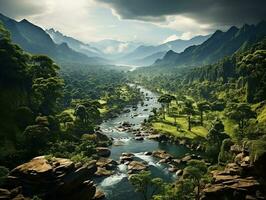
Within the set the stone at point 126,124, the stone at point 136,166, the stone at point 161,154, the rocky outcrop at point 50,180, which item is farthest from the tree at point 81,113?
the rocky outcrop at point 50,180

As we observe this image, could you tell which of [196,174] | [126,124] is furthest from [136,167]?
[126,124]

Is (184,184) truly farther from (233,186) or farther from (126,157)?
(126,157)

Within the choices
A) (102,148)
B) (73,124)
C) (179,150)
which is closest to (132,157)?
(102,148)

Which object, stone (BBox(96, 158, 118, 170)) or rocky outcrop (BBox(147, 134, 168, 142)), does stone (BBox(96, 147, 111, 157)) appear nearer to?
stone (BBox(96, 158, 118, 170))

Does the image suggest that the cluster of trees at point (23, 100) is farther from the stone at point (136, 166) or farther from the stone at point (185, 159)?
the stone at point (185, 159)

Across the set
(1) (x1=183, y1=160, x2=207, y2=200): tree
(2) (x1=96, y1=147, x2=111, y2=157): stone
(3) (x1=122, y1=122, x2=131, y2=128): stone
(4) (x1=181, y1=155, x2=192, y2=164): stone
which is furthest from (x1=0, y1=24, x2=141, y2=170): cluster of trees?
(1) (x1=183, y1=160, x2=207, y2=200): tree

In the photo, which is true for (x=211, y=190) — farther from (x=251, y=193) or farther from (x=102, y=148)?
(x=102, y=148)

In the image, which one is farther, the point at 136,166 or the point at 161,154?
the point at 161,154
